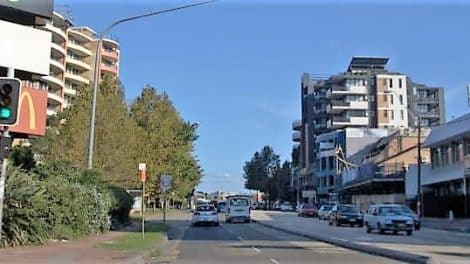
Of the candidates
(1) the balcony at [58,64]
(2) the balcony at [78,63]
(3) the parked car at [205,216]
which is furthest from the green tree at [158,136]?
(2) the balcony at [78,63]

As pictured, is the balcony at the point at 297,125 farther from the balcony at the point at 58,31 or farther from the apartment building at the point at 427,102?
the balcony at the point at 58,31

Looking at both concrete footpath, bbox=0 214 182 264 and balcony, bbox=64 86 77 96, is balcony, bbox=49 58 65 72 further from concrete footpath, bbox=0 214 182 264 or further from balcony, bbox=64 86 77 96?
concrete footpath, bbox=0 214 182 264

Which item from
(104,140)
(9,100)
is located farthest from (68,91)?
(9,100)

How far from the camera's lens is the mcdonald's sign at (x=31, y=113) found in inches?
1160

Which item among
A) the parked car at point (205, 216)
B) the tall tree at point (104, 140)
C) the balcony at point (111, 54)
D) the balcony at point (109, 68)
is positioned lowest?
the parked car at point (205, 216)

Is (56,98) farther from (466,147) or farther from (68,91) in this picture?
(466,147)

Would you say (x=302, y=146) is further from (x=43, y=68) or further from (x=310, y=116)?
(x=43, y=68)

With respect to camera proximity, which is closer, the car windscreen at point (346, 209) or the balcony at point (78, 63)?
the car windscreen at point (346, 209)

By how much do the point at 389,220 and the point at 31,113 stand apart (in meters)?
18.9

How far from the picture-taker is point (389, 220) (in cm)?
3659

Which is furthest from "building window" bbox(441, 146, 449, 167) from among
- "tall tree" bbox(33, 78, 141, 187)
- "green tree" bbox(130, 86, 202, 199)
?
"tall tree" bbox(33, 78, 141, 187)

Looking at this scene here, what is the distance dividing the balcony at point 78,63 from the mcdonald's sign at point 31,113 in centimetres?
7903

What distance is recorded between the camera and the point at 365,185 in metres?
83.1

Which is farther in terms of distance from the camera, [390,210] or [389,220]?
[390,210]
